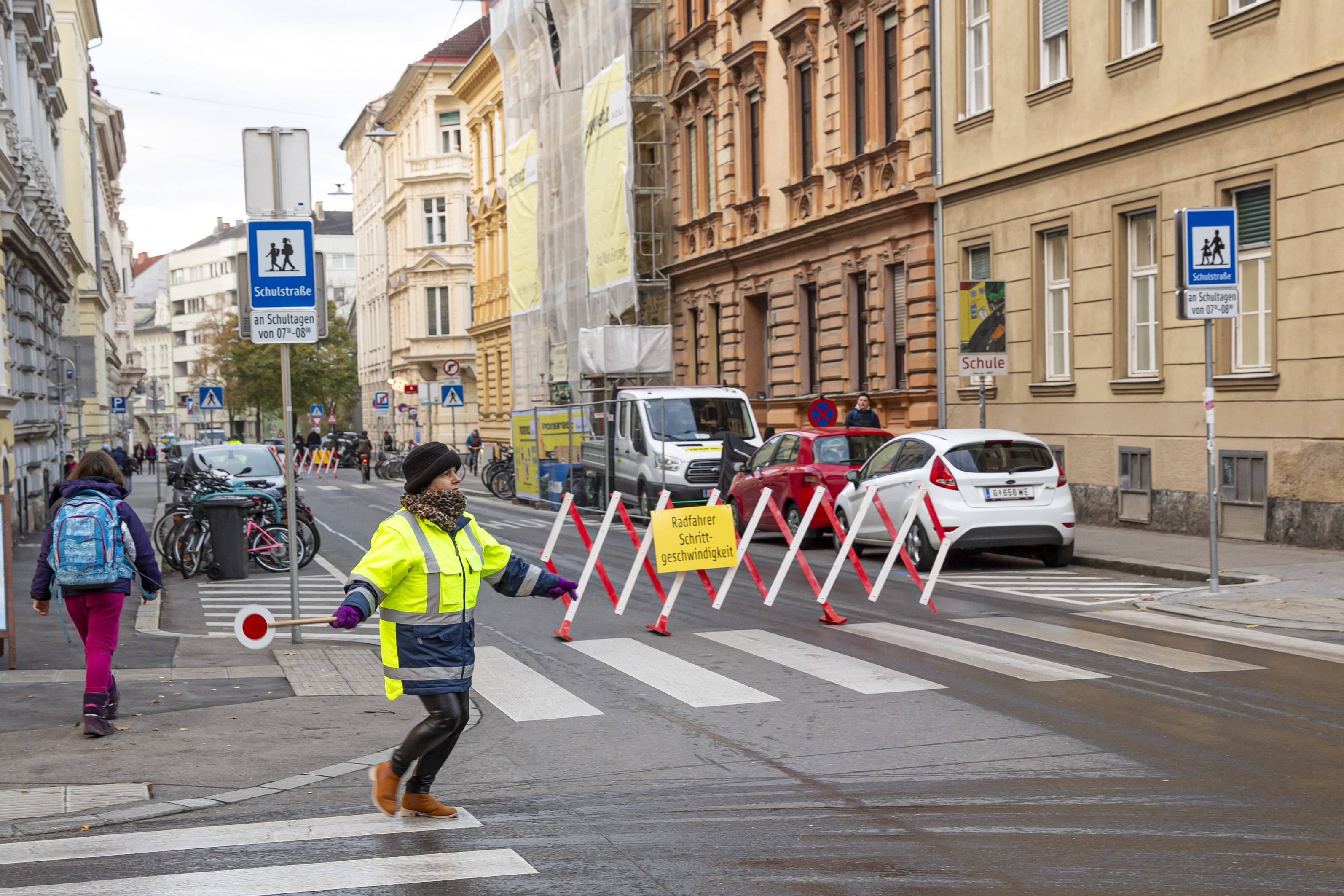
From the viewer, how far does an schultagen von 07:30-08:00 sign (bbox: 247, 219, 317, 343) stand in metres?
11.8

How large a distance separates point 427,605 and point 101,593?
132 inches

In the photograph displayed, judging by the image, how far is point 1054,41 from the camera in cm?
2262

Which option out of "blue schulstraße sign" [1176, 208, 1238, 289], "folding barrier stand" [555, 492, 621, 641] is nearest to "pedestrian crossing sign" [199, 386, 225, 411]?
"folding barrier stand" [555, 492, 621, 641]

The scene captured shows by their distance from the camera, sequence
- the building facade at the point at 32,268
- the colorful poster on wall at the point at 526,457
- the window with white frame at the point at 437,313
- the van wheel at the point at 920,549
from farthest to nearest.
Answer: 1. the window with white frame at the point at 437,313
2. the colorful poster on wall at the point at 526,457
3. the building facade at the point at 32,268
4. the van wheel at the point at 920,549

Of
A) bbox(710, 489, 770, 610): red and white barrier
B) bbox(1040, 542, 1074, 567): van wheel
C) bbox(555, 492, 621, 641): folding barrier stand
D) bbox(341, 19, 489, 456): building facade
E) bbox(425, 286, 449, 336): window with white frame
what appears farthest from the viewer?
bbox(425, 286, 449, 336): window with white frame

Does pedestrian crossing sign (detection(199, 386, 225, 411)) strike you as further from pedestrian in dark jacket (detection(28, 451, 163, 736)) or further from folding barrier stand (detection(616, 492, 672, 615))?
pedestrian in dark jacket (detection(28, 451, 163, 736))

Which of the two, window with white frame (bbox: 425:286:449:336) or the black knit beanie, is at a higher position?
window with white frame (bbox: 425:286:449:336)

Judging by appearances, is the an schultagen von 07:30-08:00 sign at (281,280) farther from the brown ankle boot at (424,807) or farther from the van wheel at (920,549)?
the van wheel at (920,549)

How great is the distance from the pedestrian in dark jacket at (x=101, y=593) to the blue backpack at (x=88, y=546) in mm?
49

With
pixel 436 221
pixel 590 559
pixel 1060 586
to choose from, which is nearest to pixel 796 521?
pixel 1060 586

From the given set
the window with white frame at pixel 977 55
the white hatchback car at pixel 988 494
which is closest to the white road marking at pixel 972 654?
the white hatchback car at pixel 988 494

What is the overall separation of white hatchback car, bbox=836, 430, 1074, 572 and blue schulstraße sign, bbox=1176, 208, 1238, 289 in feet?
9.80

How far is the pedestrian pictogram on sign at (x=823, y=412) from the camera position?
86.0 ft

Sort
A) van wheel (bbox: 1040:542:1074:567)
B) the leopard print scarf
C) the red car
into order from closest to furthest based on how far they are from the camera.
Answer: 1. the leopard print scarf
2. van wheel (bbox: 1040:542:1074:567)
3. the red car
